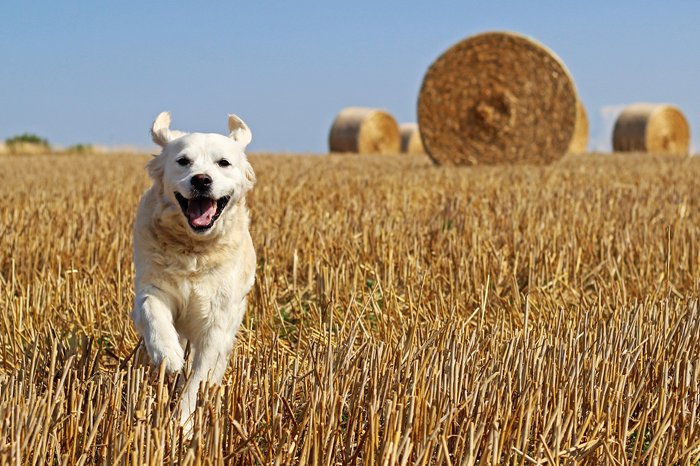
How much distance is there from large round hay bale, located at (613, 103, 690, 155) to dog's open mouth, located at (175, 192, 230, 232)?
65.0ft

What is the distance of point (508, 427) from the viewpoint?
89.4 inches

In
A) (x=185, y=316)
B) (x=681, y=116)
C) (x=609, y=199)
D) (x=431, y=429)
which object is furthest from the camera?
(x=681, y=116)

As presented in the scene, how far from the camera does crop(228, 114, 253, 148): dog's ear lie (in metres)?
3.19

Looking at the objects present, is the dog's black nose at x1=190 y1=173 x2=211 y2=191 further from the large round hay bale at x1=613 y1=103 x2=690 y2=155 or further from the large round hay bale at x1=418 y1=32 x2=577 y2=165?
the large round hay bale at x1=613 y1=103 x2=690 y2=155

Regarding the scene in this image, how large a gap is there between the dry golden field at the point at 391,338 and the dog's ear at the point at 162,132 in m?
0.71

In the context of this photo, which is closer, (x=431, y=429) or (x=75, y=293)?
(x=431, y=429)

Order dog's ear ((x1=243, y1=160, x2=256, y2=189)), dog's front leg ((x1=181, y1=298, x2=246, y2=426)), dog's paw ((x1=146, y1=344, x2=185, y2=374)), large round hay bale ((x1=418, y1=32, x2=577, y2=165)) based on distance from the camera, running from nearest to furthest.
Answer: dog's paw ((x1=146, y1=344, x2=185, y2=374)), dog's front leg ((x1=181, y1=298, x2=246, y2=426)), dog's ear ((x1=243, y1=160, x2=256, y2=189)), large round hay bale ((x1=418, y1=32, x2=577, y2=165))

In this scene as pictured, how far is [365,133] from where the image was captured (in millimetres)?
21453

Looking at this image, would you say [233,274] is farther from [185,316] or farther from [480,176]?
[480,176]

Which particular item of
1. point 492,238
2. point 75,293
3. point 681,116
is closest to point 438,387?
point 75,293

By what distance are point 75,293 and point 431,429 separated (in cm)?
216

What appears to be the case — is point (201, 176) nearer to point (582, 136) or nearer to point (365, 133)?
point (365, 133)

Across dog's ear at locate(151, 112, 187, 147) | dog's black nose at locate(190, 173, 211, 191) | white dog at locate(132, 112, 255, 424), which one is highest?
dog's ear at locate(151, 112, 187, 147)

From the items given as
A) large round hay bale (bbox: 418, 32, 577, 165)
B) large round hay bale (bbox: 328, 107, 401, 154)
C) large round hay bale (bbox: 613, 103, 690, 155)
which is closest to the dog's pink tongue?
large round hay bale (bbox: 418, 32, 577, 165)
